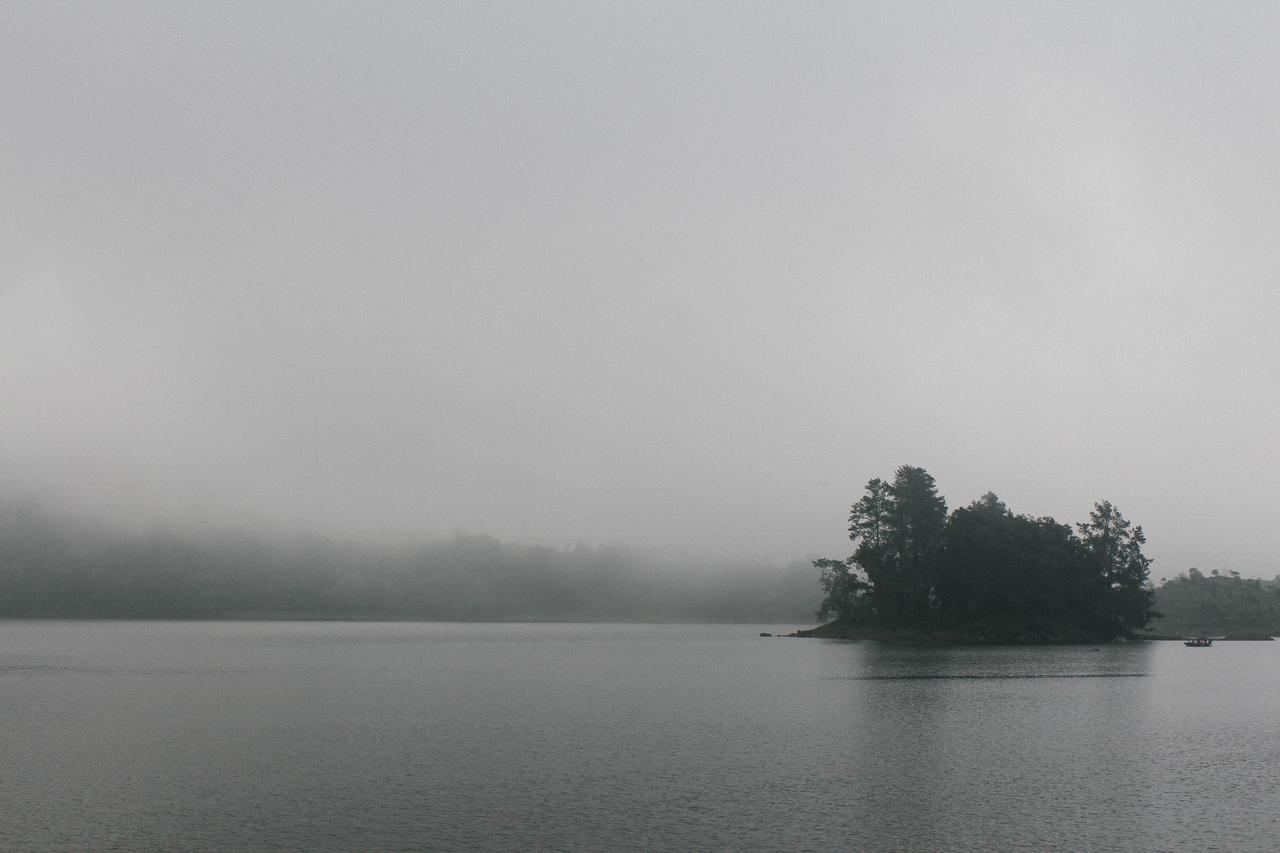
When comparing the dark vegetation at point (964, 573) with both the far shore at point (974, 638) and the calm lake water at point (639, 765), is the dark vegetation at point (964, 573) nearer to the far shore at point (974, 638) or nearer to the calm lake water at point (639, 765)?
the far shore at point (974, 638)

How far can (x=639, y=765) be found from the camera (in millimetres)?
46344

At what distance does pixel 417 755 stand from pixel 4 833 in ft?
63.8

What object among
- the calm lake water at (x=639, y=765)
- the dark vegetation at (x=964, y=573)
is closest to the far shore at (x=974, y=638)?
the dark vegetation at (x=964, y=573)

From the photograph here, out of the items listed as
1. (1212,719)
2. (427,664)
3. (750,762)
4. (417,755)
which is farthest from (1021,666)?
(417,755)

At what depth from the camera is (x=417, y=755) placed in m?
48.9

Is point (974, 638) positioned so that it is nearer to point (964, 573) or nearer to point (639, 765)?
point (964, 573)

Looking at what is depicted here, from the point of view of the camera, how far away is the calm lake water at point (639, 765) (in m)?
33.4

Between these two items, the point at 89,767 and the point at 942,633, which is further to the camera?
the point at 942,633

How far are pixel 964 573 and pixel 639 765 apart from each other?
145255mm

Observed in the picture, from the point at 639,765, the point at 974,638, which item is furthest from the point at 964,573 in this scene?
the point at 639,765

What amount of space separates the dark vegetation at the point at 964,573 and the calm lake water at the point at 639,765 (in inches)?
3290

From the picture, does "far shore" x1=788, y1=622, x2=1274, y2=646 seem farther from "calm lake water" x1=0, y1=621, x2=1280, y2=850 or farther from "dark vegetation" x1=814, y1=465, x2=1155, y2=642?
"calm lake water" x1=0, y1=621, x2=1280, y2=850

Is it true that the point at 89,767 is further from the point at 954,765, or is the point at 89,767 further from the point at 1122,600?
the point at 1122,600

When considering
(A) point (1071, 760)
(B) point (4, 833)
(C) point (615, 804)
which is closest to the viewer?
(B) point (4, 833)
